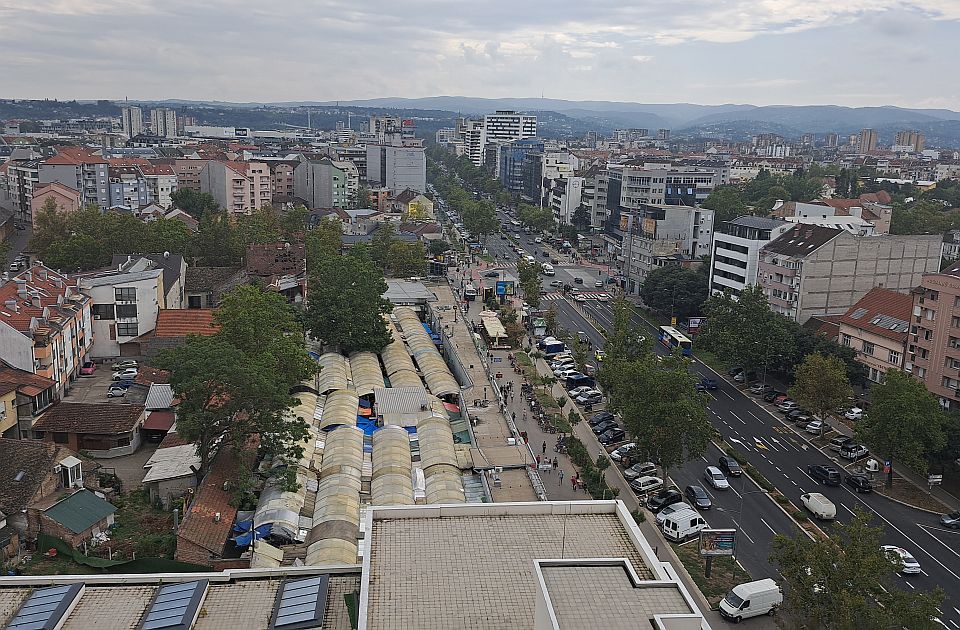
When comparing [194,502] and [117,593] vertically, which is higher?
[117,593]

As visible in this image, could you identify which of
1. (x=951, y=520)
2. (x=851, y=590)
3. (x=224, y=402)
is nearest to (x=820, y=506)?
(x=951, y=520)

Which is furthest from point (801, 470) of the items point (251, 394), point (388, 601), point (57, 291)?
point (57, 291)

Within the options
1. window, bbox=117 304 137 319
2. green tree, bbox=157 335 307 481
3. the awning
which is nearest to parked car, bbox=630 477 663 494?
green tree, bbox=157 335 307 481

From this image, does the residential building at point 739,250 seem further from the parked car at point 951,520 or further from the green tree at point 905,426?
the parked car at point 951,520

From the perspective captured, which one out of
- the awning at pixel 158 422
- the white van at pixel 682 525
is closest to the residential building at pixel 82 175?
the awning at pixel 158 422

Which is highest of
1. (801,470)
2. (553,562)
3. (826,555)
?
(553,562)

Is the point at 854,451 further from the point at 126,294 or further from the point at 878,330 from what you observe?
the point at 126,294

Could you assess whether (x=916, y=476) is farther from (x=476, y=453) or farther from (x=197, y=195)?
(x=197, y=195)

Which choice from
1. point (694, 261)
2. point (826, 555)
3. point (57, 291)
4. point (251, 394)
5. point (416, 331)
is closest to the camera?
point (826, 555)
